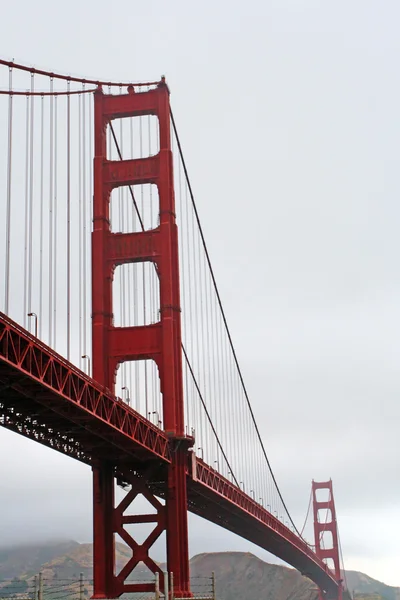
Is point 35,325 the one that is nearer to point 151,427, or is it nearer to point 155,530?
point 151,427

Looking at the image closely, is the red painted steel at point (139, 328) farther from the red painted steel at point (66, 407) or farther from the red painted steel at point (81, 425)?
the red painted steel at point (66, 407)

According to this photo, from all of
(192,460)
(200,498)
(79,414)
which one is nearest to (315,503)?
(200,498)

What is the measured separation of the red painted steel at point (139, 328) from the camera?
166 feet

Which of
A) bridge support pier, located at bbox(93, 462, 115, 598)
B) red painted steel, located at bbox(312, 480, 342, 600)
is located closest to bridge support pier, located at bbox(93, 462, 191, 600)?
bridge support pier, located at bbox(93, 462, 115, 598)

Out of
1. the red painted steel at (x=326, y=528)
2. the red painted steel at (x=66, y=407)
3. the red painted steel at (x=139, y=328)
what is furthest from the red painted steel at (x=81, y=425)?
the red painted steel at (x=326, y=528)

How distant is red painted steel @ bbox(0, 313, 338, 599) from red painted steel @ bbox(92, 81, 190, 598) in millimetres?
439

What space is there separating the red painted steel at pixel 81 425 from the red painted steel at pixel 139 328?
44 centimetres

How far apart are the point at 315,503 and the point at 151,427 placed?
131 m

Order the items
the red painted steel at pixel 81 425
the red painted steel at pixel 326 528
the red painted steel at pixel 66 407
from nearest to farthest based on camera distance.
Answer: the red painted steel at pixel 66 407
the red painted steel at pixel 81 425
the red painted steel at pixel 326 528

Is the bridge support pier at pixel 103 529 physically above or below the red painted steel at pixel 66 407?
below

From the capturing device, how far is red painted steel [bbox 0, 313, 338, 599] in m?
34.6

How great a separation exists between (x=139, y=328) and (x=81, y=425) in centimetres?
1118

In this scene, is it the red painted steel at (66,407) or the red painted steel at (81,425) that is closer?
the red painted steel at (66,407)

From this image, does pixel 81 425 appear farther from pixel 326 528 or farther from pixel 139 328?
pixel 326 528
